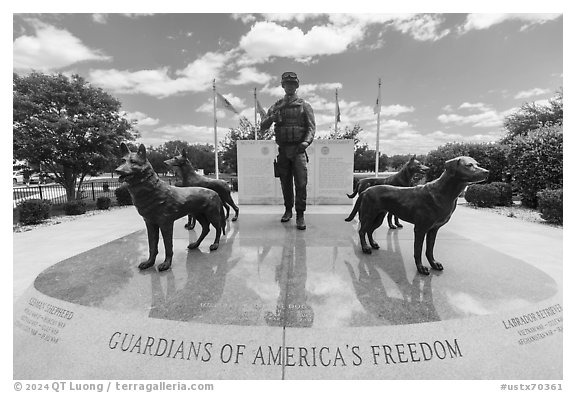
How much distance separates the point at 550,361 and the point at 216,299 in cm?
315

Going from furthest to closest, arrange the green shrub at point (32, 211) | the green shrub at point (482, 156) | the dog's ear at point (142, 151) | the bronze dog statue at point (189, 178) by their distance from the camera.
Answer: the green shrub at point (482, 156) < the green shrub at point (32, 211) < the bronze dog statue at point (189, 178) < the dog's ear at point (142, 151)

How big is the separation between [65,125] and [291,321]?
16.0m

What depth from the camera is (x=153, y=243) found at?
12.5 ft

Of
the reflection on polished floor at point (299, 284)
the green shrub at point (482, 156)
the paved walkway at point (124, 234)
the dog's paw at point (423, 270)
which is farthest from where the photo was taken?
the green shrub at point (482, 156)

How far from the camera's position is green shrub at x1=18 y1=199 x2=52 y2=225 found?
33.8 feet

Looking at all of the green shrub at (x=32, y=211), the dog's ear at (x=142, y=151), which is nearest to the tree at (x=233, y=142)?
the green shrub at (x=32, y=211)

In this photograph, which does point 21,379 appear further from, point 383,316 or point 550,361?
point 550,361

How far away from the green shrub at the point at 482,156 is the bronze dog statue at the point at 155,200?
15.4 metres

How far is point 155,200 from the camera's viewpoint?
3570mm

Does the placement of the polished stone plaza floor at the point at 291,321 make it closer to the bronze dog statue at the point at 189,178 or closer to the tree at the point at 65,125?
the bronze dog statue at the point at 189,178

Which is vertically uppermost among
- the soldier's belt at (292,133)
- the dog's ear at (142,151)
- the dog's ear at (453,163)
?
the soldier's belt at (292,133)

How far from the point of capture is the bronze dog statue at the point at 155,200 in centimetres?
331

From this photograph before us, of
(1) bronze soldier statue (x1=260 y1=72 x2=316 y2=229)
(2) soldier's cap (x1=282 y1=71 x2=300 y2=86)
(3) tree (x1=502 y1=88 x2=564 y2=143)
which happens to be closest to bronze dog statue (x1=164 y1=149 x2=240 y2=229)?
(1) bronze soldier statue (x1=260 y1=72 x2=316 y2=229)

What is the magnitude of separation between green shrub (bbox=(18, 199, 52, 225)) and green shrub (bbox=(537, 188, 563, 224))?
19.0 meters
